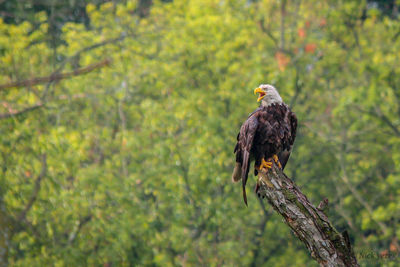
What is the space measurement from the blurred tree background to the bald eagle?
486cm

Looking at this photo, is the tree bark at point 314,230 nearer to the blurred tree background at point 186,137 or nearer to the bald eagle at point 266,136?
the bald eagle at point 266,136

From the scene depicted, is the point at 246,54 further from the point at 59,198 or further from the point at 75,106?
the point at 59,198

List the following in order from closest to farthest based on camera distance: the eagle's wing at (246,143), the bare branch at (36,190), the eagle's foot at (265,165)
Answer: the eagle's foot at (265,165) → the eagle's wing at (246,143) → the bare branch at (36,190)

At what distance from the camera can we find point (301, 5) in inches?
835

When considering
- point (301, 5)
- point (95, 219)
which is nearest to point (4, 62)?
point (95, 219)

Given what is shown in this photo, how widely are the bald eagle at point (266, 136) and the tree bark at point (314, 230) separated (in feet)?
4.51

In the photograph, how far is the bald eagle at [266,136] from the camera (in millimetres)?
6641

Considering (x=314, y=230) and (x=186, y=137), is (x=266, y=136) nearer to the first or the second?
(x=314, y=230)

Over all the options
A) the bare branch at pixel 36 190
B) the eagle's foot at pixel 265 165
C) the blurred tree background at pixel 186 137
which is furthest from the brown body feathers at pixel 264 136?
the bare branch at pixel 36 190

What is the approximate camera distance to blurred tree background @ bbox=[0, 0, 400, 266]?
1209 cm

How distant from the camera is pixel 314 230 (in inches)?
190

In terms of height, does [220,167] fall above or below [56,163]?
below

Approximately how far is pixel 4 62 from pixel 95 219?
4104mm

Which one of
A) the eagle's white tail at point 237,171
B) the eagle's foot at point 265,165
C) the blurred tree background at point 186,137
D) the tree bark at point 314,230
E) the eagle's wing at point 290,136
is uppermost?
the tree bark at point 314,230
